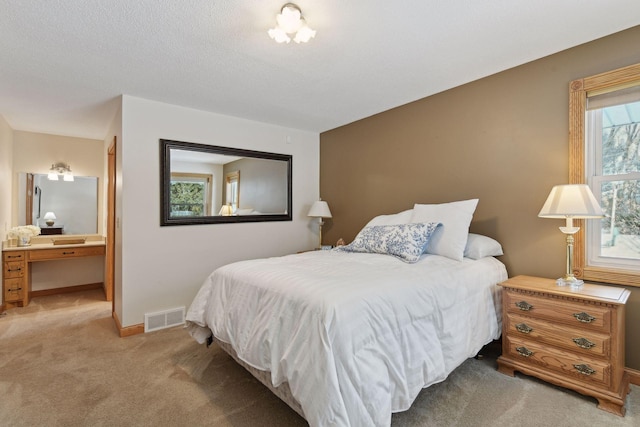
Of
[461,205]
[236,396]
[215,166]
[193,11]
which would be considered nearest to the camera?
[193,11]

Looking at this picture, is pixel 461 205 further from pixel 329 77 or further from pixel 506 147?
pixel 329 77

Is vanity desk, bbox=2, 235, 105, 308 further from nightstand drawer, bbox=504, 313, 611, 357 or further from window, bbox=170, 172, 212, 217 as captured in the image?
nightstand drawer, bbox=504, 313, 611, 357

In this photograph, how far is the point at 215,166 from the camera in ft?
12.0

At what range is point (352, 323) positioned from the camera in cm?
141

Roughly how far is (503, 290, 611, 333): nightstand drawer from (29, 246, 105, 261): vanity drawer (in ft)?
16.2

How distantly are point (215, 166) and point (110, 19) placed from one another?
1.90 m

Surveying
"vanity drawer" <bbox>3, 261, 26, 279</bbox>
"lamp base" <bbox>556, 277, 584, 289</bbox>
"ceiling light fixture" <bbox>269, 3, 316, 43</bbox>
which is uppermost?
"ceiling light fixture" <bbox>269, 3, 316, 43</bbox>

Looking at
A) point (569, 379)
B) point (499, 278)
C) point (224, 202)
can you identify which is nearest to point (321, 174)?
point (224, 202)

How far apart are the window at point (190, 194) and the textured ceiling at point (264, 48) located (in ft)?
2.63

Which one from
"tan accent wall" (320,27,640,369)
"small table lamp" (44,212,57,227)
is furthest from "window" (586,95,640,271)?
"small table lamp" (44,212,57,227)

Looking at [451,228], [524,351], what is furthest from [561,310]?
[451,228]

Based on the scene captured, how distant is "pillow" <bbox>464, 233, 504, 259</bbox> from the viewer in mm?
2492

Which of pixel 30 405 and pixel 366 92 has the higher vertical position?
pixel 366 92

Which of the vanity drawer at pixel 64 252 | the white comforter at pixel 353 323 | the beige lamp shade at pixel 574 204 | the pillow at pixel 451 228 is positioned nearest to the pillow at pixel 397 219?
the pillow at pixel 451 228
